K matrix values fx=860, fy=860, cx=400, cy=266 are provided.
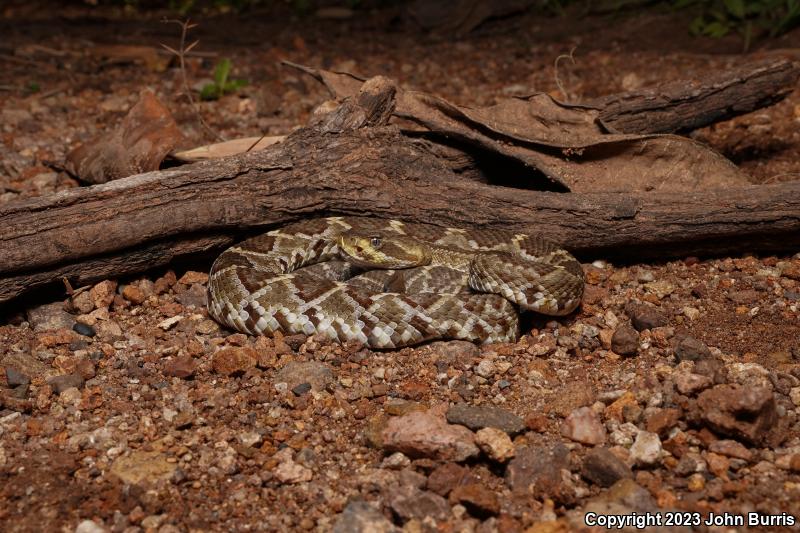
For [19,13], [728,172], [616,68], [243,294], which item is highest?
[19,13]

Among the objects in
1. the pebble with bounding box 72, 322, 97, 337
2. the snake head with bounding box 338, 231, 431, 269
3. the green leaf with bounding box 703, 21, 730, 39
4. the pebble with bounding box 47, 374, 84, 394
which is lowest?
the pebble with bounding box 47, 374, 84, 394

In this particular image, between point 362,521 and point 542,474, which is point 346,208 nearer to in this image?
point 542,474

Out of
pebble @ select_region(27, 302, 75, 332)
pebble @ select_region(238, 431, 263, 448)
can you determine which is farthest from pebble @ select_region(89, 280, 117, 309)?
pebble @ select_region(238, 431, 263, 448)

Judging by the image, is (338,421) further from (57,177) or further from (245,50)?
(245,50)

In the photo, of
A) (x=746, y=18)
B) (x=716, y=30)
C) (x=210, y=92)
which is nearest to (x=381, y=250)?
(x=210, y=92)

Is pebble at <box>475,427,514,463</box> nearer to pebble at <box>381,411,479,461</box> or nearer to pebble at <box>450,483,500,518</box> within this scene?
pebble at <box>381,411,479,461</box>

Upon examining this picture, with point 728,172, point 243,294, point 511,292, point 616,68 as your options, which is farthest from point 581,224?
point 616,68
